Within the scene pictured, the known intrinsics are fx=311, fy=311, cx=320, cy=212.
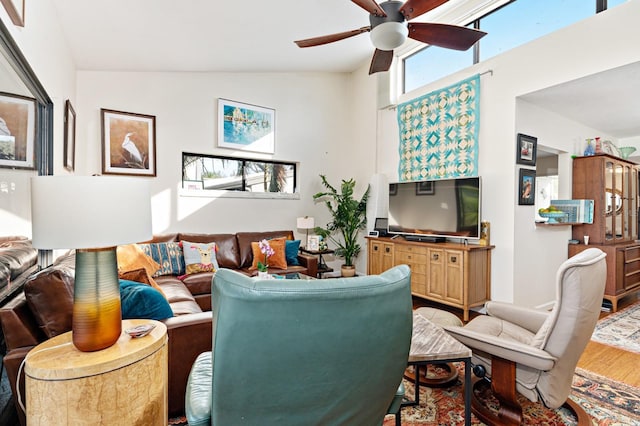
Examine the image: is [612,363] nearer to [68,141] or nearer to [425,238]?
[425,238]

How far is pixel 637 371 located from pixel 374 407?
271 centimetres

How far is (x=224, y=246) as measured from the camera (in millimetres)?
4242

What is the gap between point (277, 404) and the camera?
2.82 feet

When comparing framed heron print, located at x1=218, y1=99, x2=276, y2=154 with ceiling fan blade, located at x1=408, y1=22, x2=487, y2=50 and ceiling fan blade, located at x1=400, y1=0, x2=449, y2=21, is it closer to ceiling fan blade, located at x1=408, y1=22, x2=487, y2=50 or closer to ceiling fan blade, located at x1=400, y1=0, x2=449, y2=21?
ceiling fan blade, located at x1=408, y1=22, x2=487, y2=50

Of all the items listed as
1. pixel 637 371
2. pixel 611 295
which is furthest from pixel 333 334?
pixel 611 295

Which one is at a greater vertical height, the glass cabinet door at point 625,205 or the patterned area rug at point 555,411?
the glass cabinet door at point 625,205

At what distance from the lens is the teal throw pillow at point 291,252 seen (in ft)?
14.4

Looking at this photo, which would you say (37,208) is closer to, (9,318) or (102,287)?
(102,287)

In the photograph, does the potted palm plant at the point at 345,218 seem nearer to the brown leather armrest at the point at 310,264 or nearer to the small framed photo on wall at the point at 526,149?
the brown leather armrest at the point at 310,264

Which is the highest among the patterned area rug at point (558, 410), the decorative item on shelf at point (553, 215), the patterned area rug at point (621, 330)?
the decorative item on shelf at point (553, 215)

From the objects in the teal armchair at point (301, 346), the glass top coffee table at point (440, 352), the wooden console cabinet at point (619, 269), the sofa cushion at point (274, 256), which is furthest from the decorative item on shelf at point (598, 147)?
the teal armchair at point (301, 346)

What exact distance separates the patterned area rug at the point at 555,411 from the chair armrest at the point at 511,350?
0.49 meters

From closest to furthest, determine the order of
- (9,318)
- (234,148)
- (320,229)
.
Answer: (9,318) < (234,148) < (320,229)

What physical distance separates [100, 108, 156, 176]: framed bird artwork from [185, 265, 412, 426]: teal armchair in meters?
3.82
